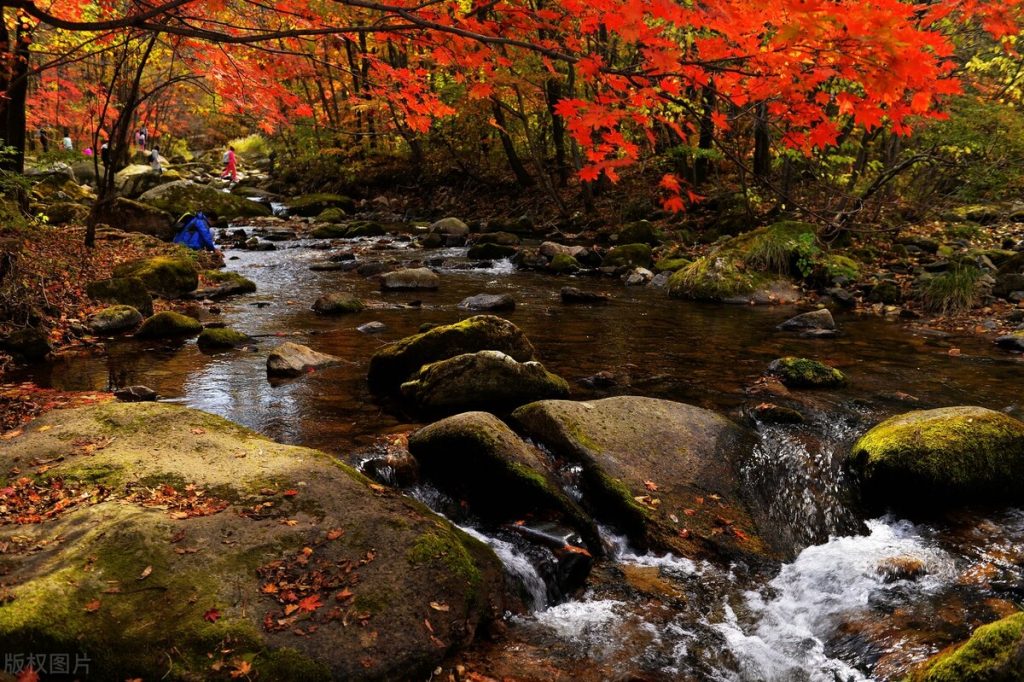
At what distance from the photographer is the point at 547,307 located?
10961 millimetres

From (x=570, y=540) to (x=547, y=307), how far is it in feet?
23.4

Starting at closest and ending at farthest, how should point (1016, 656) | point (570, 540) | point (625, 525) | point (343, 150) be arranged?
point (1016, 656)
point (570, 540)
point (625, 525)
point (343, 150)

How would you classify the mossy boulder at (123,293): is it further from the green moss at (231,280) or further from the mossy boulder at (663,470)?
the mossy boulder at (663,470)

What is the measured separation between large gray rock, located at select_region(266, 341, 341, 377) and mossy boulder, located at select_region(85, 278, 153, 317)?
353 centimetres

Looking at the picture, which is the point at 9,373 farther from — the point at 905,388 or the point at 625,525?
the point at 905,388

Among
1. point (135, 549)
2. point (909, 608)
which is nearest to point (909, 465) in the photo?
point (909, 608)

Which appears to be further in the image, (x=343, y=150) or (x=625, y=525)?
(x=343, y=150)

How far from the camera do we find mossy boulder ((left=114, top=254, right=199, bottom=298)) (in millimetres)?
10812

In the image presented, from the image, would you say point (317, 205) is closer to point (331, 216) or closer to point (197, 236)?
point (331, 216)

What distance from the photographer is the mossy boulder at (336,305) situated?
10383 millimetres

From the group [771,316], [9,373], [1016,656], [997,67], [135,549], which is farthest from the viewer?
[997,67]

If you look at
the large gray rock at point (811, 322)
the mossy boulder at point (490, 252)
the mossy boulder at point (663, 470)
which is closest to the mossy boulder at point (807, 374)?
the mossy boulder at point (663, 470)

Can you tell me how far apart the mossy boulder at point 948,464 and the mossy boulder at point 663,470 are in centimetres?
99

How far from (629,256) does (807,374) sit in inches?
311
